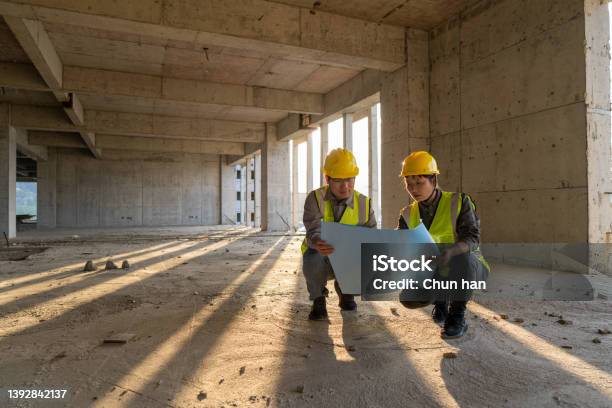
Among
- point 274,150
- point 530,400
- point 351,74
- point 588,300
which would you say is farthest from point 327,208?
point 274,150

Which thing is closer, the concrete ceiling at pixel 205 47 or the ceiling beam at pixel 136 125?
the concrete ceiling at pixel 205 47

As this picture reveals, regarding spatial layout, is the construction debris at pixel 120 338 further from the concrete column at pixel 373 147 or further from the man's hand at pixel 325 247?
the concrete column at pixel 373 147

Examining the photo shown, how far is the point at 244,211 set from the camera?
2934 cm

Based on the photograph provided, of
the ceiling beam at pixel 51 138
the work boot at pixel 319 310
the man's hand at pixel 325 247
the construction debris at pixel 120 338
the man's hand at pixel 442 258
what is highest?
the ceiling beam at pixel 51 138

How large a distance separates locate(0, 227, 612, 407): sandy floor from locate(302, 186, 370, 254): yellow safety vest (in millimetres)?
885

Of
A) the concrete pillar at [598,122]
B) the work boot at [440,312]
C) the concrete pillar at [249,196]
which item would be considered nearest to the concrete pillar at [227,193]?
the concrete pillar at [249,196]

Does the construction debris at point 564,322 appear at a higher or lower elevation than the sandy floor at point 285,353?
higher

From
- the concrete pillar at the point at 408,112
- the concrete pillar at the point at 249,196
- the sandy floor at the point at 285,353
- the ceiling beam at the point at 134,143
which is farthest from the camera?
the concrete pillar at the point at 249,196

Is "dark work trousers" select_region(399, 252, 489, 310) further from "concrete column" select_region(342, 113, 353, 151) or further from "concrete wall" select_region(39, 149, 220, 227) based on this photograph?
"concrete wall" select_region(39, 149, 220, 227)

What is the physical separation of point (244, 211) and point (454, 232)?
26992 mm

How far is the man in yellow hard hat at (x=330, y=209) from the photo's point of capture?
346cm

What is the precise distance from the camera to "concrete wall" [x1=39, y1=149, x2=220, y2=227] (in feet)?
82.1

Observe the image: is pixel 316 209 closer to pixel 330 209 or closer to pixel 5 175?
pixel 330 209

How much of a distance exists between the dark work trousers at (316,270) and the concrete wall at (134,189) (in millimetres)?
24885
